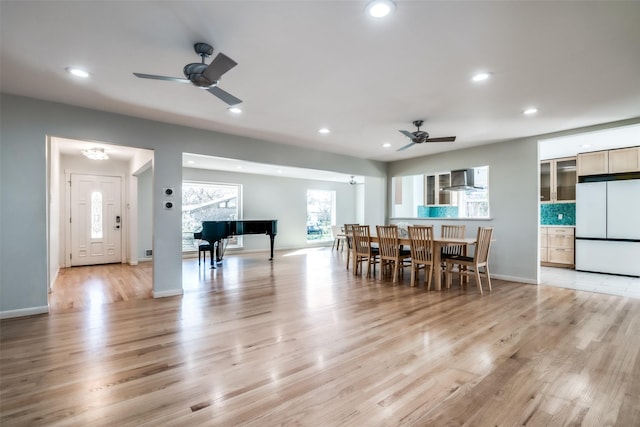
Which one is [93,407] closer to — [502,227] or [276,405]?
[276,405]

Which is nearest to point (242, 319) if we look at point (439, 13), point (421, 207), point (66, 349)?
point (66, 349)

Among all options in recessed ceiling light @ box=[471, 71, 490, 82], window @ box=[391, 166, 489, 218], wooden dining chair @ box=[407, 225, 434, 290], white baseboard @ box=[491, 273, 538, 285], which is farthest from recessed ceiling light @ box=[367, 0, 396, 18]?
window @ box=[391, 166, 489, 218]

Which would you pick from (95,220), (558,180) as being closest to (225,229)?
(95,220)

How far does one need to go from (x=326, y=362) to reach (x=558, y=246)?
6853mm

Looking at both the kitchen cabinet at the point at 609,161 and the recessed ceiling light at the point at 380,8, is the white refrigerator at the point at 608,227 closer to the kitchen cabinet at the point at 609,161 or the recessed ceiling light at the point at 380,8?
the kitchen cabinet at the point at 609,161

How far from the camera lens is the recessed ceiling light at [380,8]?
1.86 meters

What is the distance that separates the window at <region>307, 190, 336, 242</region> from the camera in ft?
36.3

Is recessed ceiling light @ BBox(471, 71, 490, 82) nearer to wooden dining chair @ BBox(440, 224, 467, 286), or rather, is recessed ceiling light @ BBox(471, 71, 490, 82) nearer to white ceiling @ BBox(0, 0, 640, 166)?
white ceiling @ BBox(0, 0, 640, 166)

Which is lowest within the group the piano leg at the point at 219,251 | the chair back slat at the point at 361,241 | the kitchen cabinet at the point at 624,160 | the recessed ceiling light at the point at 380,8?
the piano leg at the point at 219,251

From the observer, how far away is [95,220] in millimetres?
6969

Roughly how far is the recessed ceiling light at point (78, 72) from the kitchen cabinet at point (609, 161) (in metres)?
8.34

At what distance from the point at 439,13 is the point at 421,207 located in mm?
7275

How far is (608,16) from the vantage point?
203 centimetres

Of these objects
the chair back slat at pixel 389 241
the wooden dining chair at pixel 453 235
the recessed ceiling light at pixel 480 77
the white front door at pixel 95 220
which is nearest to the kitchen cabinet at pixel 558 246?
the wooden dining chair at pixel 453 235
